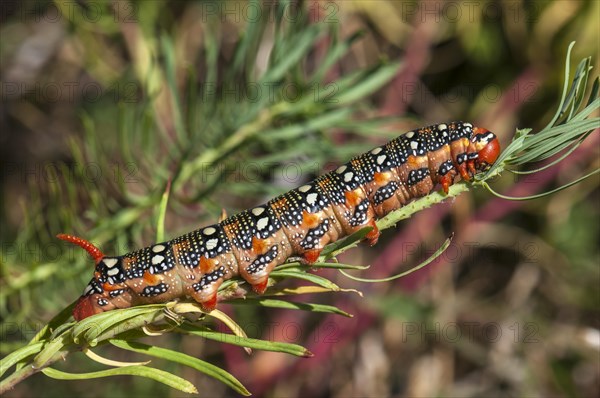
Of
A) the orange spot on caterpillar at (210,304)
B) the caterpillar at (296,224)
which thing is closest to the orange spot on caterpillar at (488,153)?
the caterpillar at (296,224)

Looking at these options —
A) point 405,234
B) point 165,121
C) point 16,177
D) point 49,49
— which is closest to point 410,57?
point 405,234

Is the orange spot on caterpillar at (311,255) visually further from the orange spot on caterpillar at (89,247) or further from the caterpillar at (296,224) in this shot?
the orange spot on caterpillar at (89,247)

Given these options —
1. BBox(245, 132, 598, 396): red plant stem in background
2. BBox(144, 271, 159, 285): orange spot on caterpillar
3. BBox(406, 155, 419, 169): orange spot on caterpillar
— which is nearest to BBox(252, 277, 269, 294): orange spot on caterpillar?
BBox(144, 271, 159, 285): orange spot on caterpillar

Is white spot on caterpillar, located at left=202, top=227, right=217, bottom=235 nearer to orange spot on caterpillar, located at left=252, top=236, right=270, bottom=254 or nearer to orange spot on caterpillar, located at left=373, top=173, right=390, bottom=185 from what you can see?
orange spot on caterpillar, located at left=252, top=236, right=270, bottom=254

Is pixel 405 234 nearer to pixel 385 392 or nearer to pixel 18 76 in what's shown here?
pixel 385 392

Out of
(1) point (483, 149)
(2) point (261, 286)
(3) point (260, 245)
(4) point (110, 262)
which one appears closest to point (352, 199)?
(3) point (260, 245)

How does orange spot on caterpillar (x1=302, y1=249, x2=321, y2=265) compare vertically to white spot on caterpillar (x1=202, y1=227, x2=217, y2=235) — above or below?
below

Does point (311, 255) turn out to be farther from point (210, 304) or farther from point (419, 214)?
point (419, 214)

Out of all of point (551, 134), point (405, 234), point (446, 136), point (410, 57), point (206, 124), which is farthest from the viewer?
point (410, 57)
